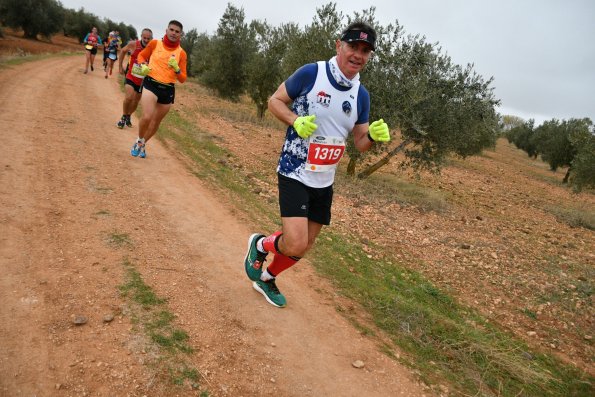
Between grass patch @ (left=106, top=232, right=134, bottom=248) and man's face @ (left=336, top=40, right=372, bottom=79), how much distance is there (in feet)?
9.81

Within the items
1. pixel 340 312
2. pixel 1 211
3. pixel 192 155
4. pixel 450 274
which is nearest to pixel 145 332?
pixel 340 312

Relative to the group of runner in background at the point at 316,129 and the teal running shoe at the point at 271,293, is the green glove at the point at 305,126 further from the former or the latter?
the teal running shoe at the point at 271,293

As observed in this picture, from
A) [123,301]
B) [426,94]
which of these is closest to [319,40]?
[426,94]

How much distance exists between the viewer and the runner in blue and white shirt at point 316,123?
3.33 metres

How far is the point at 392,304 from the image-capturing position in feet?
15.6

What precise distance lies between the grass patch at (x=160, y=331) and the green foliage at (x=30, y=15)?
5231 cm

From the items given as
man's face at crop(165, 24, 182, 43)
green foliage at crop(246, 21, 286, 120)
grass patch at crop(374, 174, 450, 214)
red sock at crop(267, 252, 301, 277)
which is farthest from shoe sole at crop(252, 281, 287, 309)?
green foliage at crop(246, 21, 286, 120)

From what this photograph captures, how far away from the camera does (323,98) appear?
134 inches

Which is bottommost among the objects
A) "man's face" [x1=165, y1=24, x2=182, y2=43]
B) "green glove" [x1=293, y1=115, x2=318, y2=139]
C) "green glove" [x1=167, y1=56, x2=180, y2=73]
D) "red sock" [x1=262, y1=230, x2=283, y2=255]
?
"red sock" [x1=262, y1=230, x2=283, y2=255]

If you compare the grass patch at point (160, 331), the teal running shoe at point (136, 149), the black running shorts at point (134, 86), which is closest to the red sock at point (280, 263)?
the grass patch at point (160, 331)

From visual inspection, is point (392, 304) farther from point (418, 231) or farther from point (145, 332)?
point (418, 231)

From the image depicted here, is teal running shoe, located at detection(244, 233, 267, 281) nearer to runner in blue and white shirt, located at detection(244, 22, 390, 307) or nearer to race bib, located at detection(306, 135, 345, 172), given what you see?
runner in blue and white shirt, located at detection(244, 22, 390, 307)

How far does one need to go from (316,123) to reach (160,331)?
7.08 ft

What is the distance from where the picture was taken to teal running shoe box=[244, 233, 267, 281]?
4070 mm
